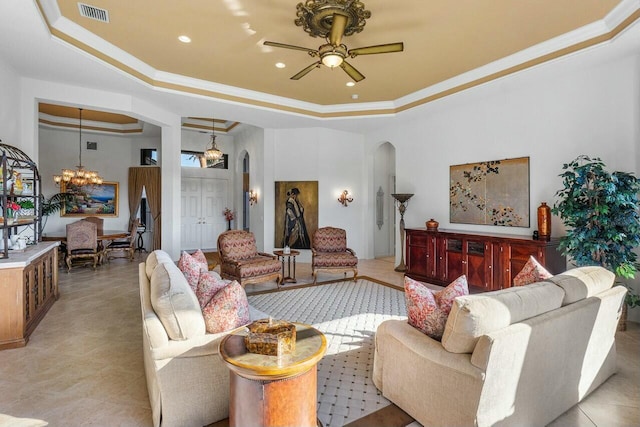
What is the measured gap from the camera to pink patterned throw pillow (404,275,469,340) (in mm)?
2131

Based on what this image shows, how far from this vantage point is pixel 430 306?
2.17 m

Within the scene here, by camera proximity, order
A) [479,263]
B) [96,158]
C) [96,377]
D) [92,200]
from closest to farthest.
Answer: [96,377], [479,263], [92,200], [96,158]

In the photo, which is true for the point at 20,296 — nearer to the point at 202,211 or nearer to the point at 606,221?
the point at 606,221

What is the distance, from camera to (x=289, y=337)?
1.85m

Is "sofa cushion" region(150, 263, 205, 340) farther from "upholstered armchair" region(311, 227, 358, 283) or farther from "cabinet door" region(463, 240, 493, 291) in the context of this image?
"cabinet door" region(463, 240, 493, 291)

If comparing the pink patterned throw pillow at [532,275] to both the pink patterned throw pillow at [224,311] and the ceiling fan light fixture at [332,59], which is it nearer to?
the pink patterned throw pillow at [224,311]

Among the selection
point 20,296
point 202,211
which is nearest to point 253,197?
point 202,211

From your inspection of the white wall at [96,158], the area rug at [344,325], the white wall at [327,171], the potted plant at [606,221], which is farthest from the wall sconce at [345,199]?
the white wall at [96,158]

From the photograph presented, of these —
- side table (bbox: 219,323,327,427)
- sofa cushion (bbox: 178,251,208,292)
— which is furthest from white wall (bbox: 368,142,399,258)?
side table (bbox: 219,323,327,427)

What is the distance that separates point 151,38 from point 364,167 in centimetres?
569

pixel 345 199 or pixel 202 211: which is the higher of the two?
pixel 345 199

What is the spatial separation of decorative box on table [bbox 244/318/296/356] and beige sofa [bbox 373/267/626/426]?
2.64ft

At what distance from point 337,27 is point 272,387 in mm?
3278

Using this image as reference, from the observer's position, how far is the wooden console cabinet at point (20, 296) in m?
3.26
